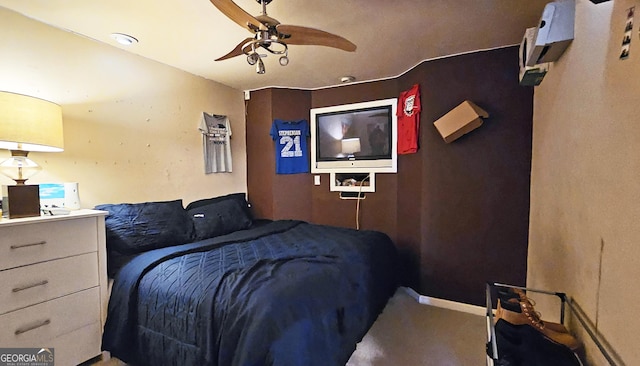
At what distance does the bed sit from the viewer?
50.8 inches

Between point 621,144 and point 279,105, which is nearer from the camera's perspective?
point 621,144

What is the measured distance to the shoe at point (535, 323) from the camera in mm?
1078

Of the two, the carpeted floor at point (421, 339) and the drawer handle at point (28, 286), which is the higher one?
the drawer handle at point (28, 286)

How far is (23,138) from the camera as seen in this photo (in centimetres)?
160

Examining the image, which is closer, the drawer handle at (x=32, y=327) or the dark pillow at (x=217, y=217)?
the drawer handle at (x=32, y=327)

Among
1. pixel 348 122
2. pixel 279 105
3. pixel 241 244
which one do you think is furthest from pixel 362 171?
pixel 241 244

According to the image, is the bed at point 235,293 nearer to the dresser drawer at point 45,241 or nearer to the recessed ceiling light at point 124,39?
the dresser drawer at point 45,241

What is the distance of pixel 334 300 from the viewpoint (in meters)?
1.61

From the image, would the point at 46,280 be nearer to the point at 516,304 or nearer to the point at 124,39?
the point at 124,39

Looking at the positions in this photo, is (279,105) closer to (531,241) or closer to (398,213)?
(398,213)

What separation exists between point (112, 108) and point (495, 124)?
333 centimetres

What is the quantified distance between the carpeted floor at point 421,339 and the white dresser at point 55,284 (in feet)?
Answer: 1.03

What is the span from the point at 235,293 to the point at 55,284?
120 centimetres

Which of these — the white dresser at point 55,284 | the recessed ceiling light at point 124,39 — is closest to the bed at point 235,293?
the white dresser at point 55,284
